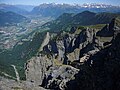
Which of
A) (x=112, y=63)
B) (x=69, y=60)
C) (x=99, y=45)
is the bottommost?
(x=69, y=60)

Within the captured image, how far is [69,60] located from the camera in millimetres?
174625

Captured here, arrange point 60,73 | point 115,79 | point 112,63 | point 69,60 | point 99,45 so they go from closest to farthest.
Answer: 1. point 115,79
2. point 112,63
3. point 60,73
4. point 99,45
5. point 69,60

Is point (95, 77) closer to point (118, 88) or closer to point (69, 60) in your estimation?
point (118, 88)

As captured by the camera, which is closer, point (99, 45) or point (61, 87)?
point (61, 87)

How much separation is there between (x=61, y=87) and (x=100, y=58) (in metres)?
20.2

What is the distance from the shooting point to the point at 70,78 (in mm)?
109125

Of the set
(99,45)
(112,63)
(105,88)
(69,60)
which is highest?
(112,63)

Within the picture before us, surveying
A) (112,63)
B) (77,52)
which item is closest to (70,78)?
(112,63)

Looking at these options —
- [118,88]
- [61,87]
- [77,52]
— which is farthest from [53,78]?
[77,52]

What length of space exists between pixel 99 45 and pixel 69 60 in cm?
2286

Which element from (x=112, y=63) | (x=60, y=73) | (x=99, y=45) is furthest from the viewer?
(x=99, y=45)

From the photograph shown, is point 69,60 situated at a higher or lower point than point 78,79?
lower

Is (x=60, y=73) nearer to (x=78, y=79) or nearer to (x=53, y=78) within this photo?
(x=53, y=78)

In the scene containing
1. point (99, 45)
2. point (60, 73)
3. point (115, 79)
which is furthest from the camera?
point (99, 45)
